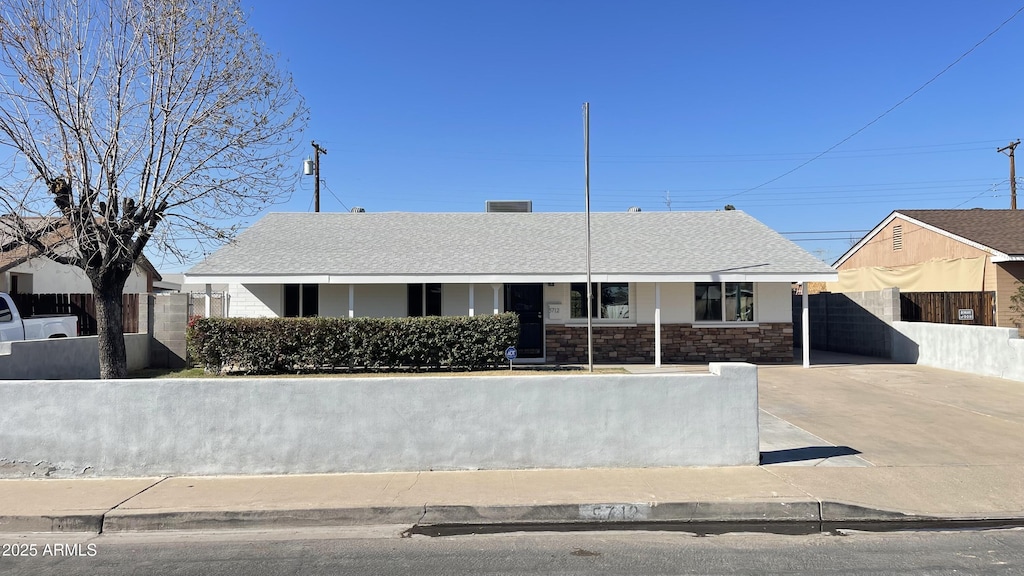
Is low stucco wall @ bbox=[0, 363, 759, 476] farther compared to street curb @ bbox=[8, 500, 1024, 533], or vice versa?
low stucco wall @ bbox=[0, 363, 759, 476]

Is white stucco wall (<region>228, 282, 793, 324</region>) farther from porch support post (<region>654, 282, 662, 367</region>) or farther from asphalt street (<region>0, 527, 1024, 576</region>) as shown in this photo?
asphalt street (<region>0, 527, 1024, 576</region>)

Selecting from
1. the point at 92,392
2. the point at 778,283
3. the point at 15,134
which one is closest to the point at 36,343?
the point at 15,134

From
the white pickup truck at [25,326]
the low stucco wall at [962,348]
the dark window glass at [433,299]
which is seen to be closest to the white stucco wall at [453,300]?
the dark window glass at [433,299]

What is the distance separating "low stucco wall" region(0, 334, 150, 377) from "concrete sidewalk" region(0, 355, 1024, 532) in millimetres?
4418

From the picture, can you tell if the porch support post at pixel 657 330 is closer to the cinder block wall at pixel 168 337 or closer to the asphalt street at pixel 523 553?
the asphalt street at pixel 523 553

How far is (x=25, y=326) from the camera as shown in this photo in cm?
1176

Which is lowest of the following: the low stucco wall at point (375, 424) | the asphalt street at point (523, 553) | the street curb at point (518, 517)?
the asphalt street at point (523, 553)

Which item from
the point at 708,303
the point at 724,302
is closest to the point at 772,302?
the point at 724,302

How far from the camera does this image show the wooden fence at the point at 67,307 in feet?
52.4

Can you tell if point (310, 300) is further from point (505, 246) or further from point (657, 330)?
point (657, 330)

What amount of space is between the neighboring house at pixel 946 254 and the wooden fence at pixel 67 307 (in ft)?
76.4

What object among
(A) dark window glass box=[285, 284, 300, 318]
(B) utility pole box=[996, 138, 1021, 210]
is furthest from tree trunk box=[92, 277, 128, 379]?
(B) utility pole box=[996, 138, 1021, 210]

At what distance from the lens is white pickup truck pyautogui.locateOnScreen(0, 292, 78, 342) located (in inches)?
444

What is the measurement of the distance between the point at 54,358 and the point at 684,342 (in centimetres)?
1346
